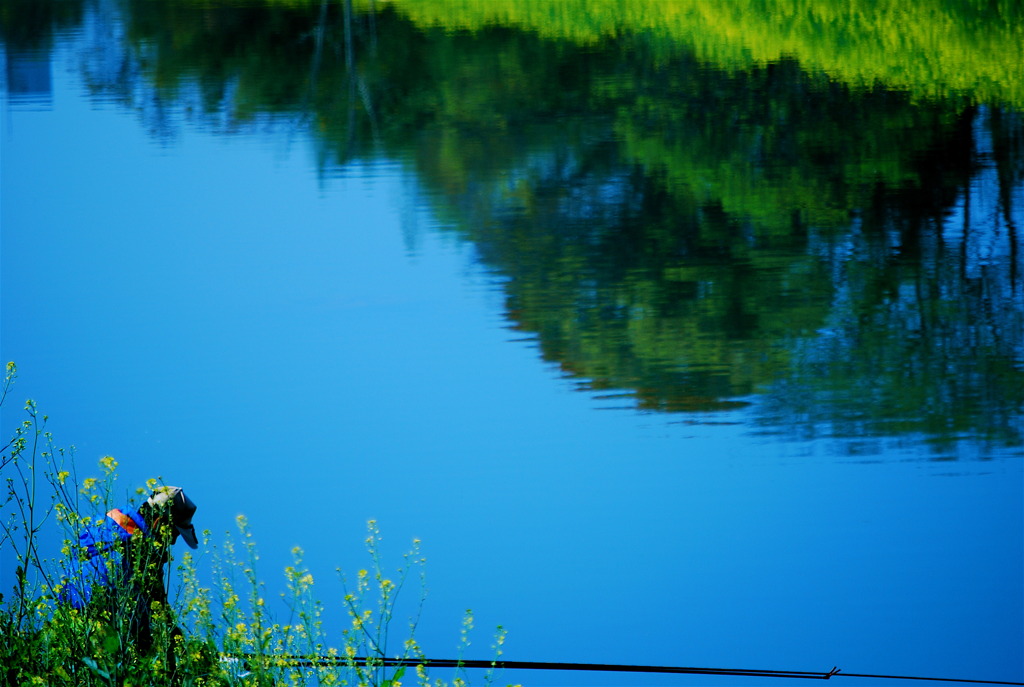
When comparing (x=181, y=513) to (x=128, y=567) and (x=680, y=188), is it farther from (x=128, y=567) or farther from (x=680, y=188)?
(x=680, y=188)

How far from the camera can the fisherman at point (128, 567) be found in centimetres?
170

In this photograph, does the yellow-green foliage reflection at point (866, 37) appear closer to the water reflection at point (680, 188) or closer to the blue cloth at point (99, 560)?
the water reflection at point (680, 188)

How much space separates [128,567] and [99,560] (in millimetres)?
55

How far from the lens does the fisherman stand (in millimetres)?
1697

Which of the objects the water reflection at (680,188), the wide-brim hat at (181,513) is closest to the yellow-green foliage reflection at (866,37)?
the water reflection at (680,188)

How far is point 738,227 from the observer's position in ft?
13.4

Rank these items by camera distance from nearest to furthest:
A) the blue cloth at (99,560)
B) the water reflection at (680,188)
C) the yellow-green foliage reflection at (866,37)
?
the blue cloth at (99,560) → the water reflection at (680,188) → the yellow-green foliage reflection at (866,37)

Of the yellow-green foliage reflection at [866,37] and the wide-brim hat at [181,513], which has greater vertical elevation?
the yellow-green foliage reflection at [866,37]

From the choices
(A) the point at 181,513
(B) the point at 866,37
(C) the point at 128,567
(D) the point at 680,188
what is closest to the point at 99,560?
(C) the point at 128,567

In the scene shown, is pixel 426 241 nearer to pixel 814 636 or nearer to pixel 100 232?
pixel 100 232

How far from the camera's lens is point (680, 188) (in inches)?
165

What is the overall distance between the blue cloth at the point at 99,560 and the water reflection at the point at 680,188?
81.4 inches

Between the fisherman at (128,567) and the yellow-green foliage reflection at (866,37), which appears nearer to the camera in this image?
the fisherman at (128,567)

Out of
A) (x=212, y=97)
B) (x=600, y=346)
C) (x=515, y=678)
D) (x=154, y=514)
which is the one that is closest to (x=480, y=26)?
(x=212, y=97)
